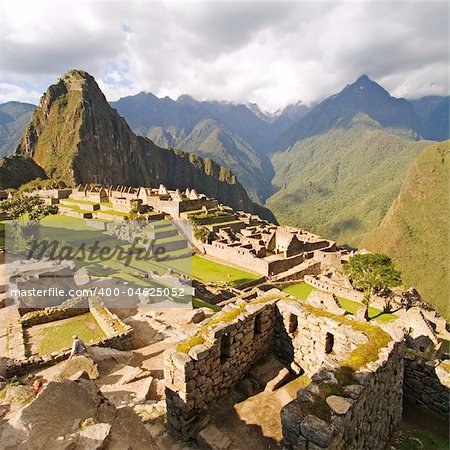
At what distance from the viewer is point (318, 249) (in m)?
44.9

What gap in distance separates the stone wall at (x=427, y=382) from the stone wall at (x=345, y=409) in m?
1.39

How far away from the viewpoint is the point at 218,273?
3625cm

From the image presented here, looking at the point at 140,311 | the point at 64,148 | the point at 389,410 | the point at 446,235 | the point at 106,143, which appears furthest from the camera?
the point at 106,143

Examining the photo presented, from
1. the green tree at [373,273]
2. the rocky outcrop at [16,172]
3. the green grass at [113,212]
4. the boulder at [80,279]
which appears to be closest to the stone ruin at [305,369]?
the boulder at [80,279]

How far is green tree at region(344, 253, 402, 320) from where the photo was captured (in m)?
27.0

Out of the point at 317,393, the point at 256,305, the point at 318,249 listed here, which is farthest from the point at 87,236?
the point at 317,393

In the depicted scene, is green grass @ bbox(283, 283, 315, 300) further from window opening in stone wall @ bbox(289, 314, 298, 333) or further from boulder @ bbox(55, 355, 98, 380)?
window opening in stone wall @ bbox(289, 314, 298, 333)

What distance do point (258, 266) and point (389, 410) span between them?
1216 inches

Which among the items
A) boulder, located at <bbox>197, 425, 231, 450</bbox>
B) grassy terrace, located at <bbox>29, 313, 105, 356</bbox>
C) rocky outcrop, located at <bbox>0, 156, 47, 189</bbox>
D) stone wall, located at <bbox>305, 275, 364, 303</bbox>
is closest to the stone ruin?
boulder, located at <bbox>197, 425, 231, 450</bbox>

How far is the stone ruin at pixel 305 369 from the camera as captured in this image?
4672 millimetres

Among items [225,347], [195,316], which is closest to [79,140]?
[195,316]

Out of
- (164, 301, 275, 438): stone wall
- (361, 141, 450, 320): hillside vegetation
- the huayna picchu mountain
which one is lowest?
(361, 141, 450, 320): hillside vegetation

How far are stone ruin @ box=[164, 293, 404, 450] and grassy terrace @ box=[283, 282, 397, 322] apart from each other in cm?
1586

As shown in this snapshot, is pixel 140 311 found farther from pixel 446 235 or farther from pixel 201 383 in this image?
pixel 446 235
